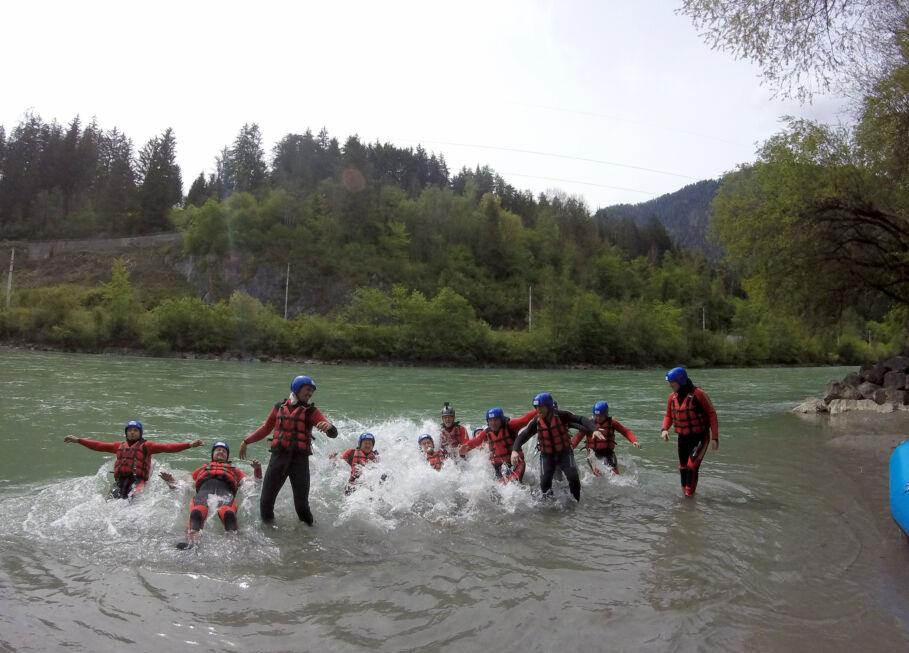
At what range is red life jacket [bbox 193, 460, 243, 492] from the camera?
27.5ft

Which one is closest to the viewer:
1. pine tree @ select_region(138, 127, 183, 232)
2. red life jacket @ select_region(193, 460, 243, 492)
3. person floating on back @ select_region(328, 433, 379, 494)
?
red life jacket @ select_region(193, 460, 243, 492)

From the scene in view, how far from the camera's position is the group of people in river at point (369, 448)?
7.85m

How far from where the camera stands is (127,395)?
2409 centimetres

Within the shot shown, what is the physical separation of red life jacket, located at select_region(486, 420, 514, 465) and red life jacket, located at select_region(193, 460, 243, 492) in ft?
14.0

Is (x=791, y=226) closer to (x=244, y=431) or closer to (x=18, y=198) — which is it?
(x=244, y=431)

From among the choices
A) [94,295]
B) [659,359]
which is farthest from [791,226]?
[94,295]

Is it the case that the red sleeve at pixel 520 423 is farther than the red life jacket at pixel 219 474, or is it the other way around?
the red sleeve at pixel 520 423

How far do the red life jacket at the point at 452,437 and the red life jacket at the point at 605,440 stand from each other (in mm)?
2455

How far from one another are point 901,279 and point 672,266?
94844 mm

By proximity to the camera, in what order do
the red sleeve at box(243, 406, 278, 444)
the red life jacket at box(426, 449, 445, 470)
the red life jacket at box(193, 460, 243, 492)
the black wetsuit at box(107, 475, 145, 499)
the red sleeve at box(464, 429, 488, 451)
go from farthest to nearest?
1. the red life jacket at box(426, 449, 445, 470)
2. the red sleeve at box(464, 429, 488, 451)
3. the black wetsuit at box(107, 475, 145, 499)
4. the red life jacket at box(193, 460, 243, 492)
5. the red sleeve at box(243, 406, 278, 444)

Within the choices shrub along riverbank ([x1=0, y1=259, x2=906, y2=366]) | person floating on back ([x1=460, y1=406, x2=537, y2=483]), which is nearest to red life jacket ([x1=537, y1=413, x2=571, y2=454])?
person floating on back ([x1=460, y1=406, x2=537, y2=483])

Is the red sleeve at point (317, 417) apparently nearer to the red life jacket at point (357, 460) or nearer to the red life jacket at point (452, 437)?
the red life jacket at point (357, 460)

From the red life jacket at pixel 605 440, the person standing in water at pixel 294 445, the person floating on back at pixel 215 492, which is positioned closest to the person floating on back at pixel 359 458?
the person floating on back at pixel 215 492

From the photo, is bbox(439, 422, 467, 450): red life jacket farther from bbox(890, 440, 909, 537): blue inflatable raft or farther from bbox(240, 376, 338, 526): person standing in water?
bbox(890, 440, 909, 537): blue inflatable raft
